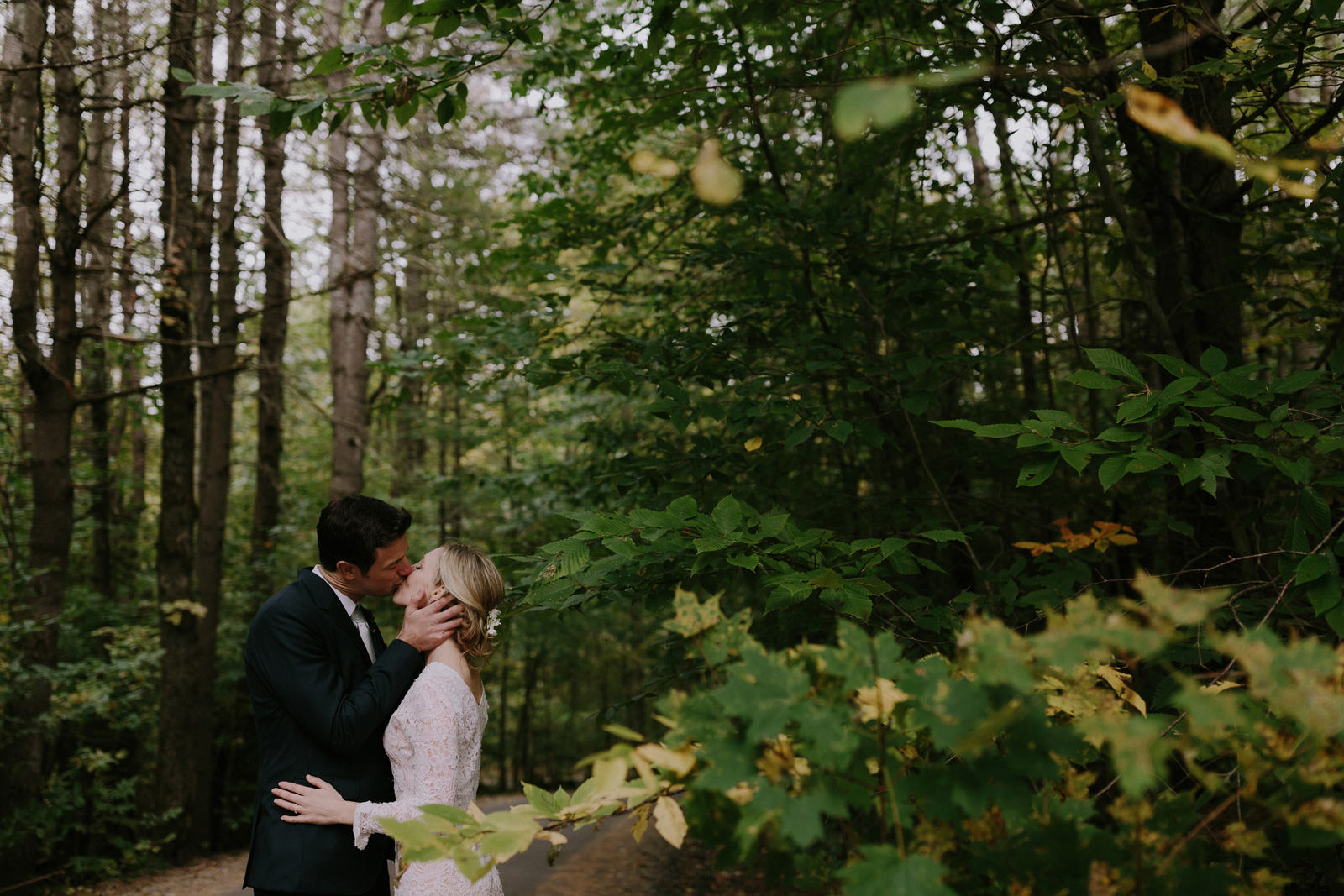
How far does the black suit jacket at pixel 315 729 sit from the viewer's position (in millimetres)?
2434

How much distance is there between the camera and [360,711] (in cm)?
244

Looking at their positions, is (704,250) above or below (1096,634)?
above

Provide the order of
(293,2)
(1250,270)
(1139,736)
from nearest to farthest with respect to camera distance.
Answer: (1139,736), (1250,270), (293,2)

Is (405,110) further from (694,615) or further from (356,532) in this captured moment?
(694,615)

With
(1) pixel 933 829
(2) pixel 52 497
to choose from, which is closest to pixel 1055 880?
(1) pixel 933 829

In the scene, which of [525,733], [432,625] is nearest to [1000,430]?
[432,625]

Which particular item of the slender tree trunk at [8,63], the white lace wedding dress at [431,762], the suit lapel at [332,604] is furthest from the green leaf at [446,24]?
A: the slender tree trunk at [8,63]

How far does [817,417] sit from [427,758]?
1950mm

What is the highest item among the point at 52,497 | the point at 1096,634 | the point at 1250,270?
the point at 1250,270

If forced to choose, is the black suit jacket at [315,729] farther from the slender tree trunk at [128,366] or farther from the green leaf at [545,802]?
the slender tree trunk at [128,366]

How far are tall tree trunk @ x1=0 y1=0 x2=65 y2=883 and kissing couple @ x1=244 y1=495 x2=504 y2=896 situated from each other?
567 cm

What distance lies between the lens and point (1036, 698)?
1203mm

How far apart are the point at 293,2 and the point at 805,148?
6.40 metres

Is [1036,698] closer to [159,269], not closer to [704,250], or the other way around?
[704,250]
